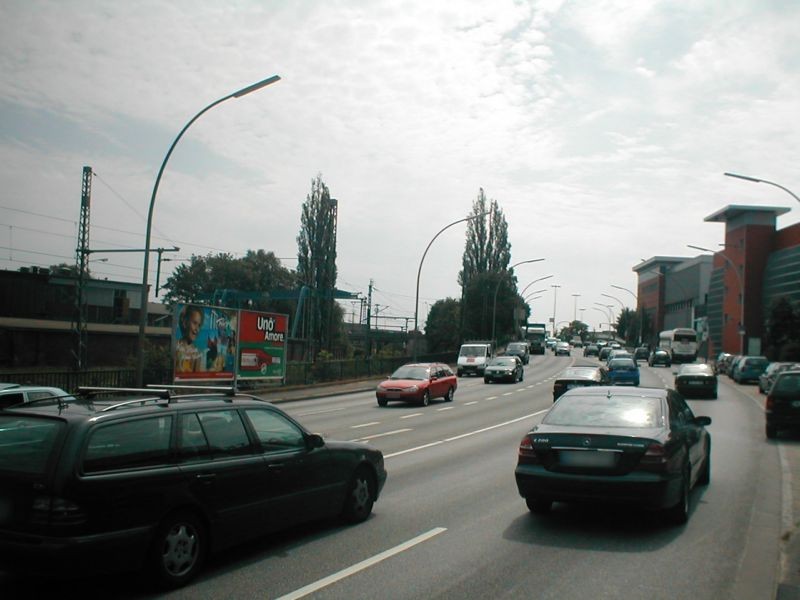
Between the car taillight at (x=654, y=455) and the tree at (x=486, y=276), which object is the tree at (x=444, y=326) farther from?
the car taillight at (x=654, y=455)

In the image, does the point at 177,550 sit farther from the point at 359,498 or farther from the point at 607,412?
the point at 607,412

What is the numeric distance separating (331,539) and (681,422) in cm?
425

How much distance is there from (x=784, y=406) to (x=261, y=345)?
874 inches

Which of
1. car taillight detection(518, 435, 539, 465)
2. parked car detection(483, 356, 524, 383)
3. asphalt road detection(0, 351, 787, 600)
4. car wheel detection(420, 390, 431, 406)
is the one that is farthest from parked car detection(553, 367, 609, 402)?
car taillight detection(518, 435, 539, 465)

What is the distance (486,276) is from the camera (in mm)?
80938

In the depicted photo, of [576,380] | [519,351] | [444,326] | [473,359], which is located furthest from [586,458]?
[444,326]

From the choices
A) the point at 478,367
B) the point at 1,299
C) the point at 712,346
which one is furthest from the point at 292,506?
the point at 712,346

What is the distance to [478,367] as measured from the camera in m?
51.9

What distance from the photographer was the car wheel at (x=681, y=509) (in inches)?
331

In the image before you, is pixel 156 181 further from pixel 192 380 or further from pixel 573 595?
pixel 573 595

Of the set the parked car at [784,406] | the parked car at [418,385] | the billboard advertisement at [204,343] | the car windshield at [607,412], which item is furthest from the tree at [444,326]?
the car windshield at [607,412]

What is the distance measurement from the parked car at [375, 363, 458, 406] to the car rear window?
21771 mm

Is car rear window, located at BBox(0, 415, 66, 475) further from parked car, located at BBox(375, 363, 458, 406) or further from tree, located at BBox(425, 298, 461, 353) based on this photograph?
tree, located at BBox(425, 298, 461, 353)

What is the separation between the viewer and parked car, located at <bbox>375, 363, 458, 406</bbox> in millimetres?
27578
